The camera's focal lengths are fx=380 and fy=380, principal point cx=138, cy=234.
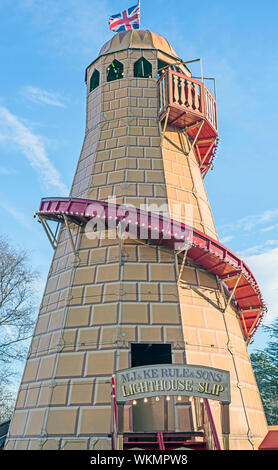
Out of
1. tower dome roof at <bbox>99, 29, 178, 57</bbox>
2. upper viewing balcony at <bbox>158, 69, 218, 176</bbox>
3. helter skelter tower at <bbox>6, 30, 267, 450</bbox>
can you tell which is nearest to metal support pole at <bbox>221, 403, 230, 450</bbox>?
helter skelter tower at <bbox>6, 30, 267, 450</bbox>

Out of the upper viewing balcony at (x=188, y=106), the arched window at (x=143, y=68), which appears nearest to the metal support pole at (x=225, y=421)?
the upper viewing balcony at (x=188, y=106)

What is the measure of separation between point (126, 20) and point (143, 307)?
2488cm

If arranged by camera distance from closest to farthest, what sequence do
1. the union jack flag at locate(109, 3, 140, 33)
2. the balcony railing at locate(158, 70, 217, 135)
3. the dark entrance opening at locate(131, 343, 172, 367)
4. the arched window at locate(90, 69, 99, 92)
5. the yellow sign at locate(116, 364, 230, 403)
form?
the yellow sign at locate(116, 364, 230, 403), the dark entrance opening at locate(131, 343, 172, 367), the balcony railing at locate(158, 70, 217, 135), the arched window at locate(90, 69, 99, 92), the union jack flag at locate(109, 3, 140, 33)

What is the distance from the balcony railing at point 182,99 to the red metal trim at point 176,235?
9453 millimetres

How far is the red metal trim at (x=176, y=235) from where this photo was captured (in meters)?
18.8

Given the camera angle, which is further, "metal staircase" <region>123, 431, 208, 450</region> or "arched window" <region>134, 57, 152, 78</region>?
"arched window" <region>134, 57, 152, 78</region>

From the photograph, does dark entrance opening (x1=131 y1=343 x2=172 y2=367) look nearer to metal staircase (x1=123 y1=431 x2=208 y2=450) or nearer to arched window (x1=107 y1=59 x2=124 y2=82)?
metal staircase (x1=123 y1=431 x2=208 y2=450)

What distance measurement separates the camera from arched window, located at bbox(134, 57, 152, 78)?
29112 mm

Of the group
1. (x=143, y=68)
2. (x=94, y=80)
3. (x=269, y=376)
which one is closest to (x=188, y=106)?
(x=143, y=68)

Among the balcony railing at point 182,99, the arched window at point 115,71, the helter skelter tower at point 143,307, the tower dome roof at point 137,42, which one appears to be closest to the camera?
the helter skelter tower at point 143,307

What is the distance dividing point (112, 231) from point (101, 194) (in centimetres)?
333

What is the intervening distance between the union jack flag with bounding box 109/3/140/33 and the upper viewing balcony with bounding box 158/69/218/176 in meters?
8.04

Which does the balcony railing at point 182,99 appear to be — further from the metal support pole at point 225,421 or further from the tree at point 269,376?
the tree at point 269,376

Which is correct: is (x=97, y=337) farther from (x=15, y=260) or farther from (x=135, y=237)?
(x=15, y=260)
